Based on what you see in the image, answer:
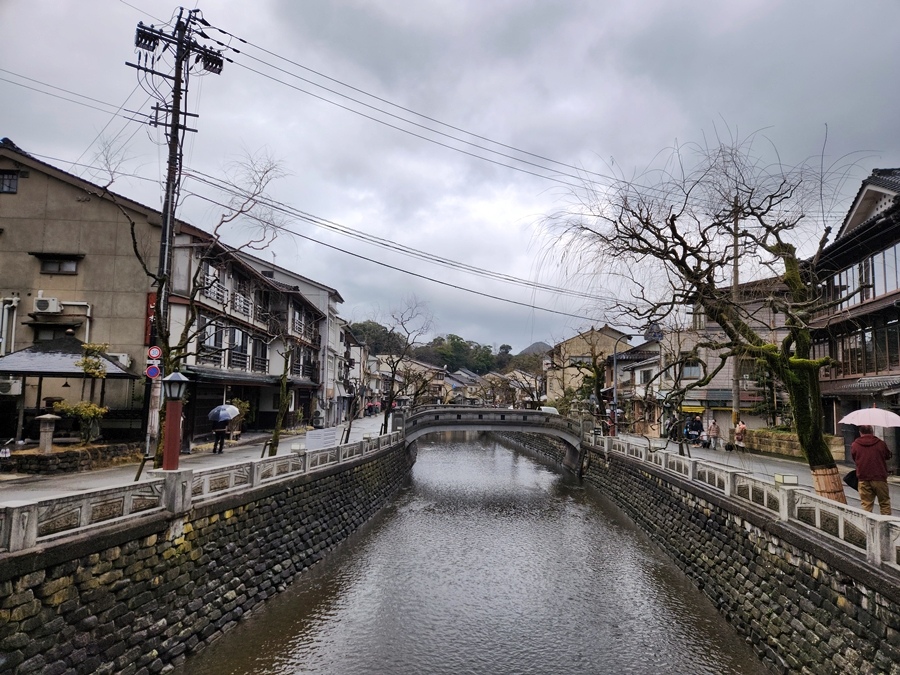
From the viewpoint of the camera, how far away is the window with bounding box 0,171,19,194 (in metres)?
20.8

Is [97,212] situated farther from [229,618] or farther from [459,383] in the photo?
[459,383]

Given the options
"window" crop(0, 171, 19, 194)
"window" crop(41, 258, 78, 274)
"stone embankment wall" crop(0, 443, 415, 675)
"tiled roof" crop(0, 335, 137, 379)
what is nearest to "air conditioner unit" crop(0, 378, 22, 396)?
"tiled roof" crop(0, 335, 137, 379)

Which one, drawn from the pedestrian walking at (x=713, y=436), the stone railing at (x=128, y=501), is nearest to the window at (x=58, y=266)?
the stone railing at (x=128, y=501)

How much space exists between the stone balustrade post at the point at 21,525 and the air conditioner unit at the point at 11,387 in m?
14.9

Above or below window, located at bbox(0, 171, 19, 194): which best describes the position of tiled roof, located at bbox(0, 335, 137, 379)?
below

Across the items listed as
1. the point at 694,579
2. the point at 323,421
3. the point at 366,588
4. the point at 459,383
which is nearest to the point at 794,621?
the point at 694,579

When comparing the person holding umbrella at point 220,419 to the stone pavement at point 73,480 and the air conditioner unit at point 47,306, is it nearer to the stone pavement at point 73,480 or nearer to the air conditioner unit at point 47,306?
the stone pavement at point 73,480

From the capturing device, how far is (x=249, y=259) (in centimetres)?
4031

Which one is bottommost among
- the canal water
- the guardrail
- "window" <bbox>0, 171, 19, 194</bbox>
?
the canal water

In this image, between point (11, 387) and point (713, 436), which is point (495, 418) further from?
point (11, 387)

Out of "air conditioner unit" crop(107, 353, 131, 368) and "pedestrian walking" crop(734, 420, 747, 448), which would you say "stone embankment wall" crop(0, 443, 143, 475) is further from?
"pedestrian walking" crop(734, 420, 747, 448)

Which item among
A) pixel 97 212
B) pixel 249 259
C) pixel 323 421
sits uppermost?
pixel 249 259

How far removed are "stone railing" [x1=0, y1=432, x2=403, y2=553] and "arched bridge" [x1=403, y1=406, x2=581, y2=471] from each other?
2043 centimetres

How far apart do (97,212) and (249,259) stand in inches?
762
